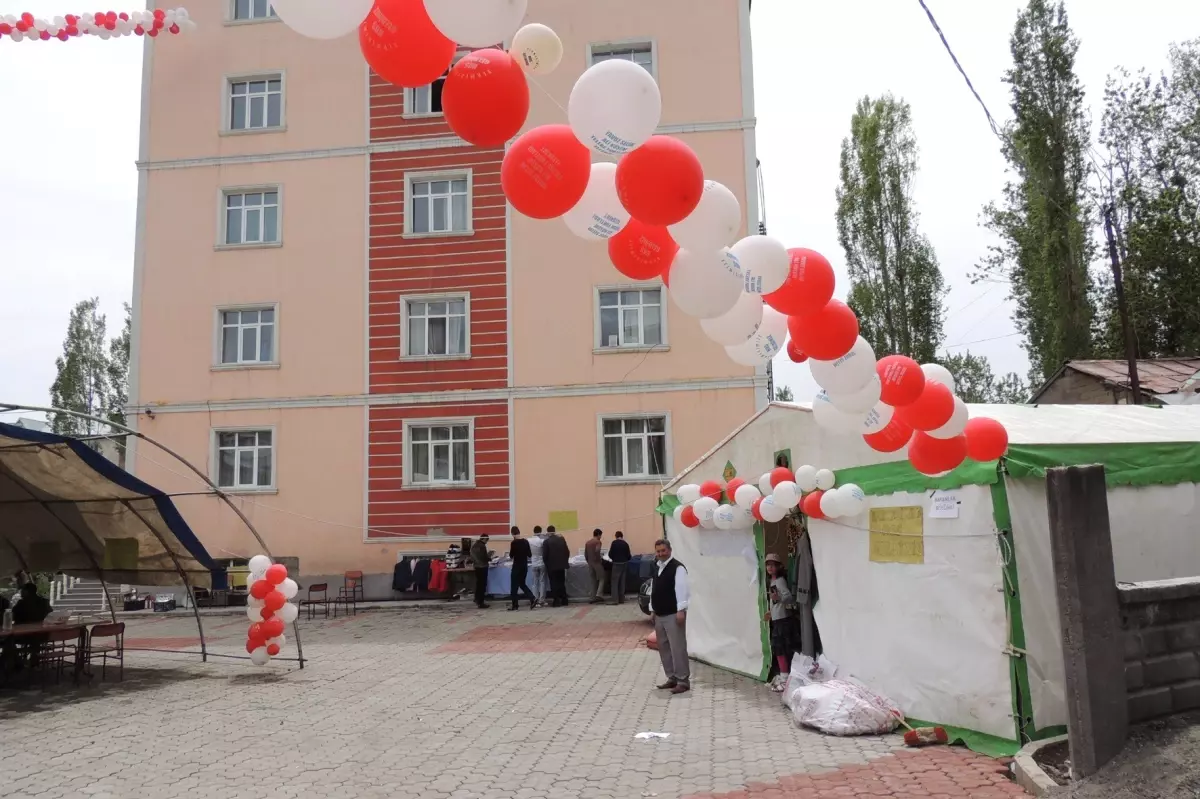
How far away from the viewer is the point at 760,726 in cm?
853

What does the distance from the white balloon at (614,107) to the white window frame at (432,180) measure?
1902 centimetres

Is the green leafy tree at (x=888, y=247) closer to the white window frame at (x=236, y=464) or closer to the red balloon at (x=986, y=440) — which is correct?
the white window frame at (x=236, y=464)

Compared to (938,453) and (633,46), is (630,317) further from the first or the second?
(938,453)

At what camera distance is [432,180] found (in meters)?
24.2

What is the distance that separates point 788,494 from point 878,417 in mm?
2325

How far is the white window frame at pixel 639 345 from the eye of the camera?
22.7 m

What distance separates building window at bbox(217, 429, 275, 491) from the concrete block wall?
20.9 meters

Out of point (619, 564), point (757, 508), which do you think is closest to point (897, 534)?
point (757, 508)

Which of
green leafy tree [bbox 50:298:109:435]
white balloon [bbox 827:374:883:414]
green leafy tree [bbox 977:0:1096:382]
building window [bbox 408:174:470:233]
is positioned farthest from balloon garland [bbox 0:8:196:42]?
green leafy tree [bbox 50:298:109:435]

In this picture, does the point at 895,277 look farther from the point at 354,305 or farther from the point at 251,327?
the point at 251,327

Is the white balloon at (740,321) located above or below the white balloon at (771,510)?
above

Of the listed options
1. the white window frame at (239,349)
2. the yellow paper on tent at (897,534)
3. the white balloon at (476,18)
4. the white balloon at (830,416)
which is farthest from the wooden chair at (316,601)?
the white balloon at (476,18)

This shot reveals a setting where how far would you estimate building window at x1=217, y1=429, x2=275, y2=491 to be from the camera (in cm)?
2359

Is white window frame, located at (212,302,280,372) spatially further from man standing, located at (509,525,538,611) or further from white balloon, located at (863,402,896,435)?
white balloon, located at (863,402,896,435)
